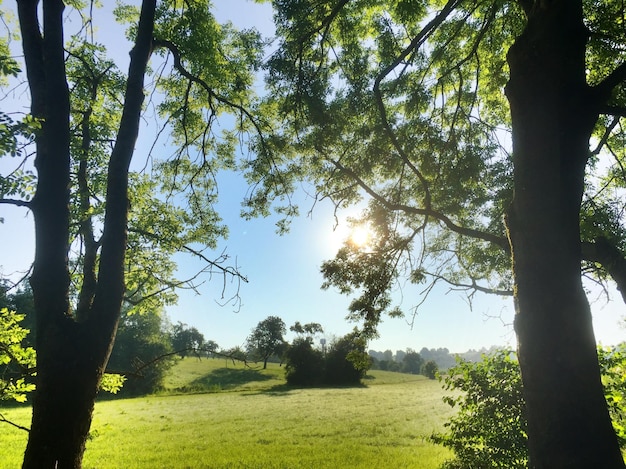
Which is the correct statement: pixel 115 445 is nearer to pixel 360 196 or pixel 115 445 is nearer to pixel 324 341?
pixel 360 196

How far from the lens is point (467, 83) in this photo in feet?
31.7

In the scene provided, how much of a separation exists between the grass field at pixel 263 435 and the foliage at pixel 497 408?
375cm

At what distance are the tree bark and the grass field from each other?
4.55 metres

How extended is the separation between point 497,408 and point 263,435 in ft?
55.6

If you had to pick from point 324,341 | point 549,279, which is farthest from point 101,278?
point 324,341

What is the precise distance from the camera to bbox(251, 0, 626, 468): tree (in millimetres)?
3064

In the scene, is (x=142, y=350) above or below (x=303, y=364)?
above

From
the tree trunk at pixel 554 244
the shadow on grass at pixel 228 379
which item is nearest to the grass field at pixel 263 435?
the tree trunk at pixel 554 244

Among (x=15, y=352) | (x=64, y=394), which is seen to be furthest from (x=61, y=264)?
(x=15, y=352)

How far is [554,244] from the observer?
128 inches

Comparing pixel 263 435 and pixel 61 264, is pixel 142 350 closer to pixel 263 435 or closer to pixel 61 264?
pixel 263 435

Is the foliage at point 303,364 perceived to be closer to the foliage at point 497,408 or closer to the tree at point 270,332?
the tree at point 270,332

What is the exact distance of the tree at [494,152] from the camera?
3.06 meters

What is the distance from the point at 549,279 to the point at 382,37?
641 centimetres
